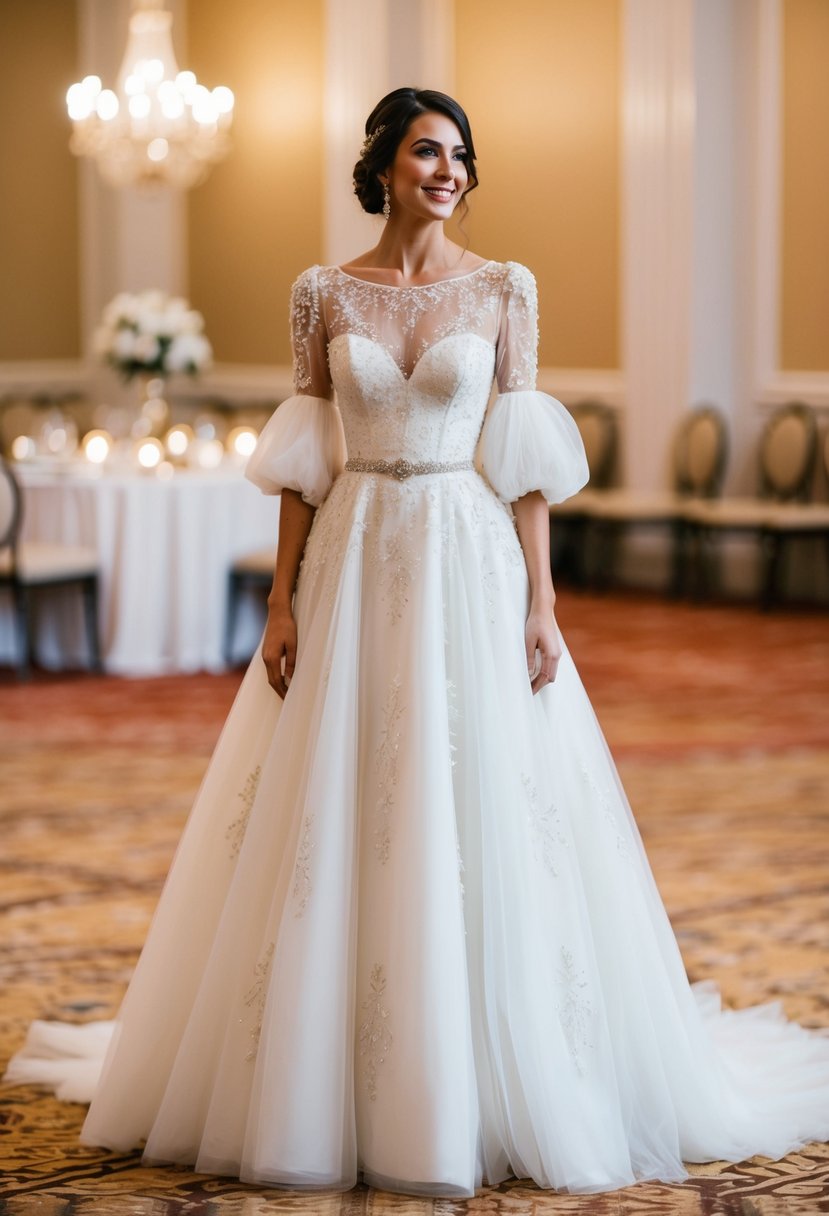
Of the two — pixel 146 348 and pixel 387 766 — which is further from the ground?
pixel 146 348

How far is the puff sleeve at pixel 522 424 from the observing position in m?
2.74

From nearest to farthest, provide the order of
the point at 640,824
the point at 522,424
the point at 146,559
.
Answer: the point at 522,424 → the point at 640,824 → the point at 146,559

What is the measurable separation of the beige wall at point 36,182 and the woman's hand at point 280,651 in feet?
31.0

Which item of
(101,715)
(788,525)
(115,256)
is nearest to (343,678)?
(101,715)

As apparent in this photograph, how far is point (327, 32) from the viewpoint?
10891 millimetres

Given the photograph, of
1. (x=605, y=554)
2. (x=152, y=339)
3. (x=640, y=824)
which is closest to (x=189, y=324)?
(x=152, y=339)

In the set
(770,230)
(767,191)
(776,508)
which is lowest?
(776,508)

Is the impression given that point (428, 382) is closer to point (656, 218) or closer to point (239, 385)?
point (656, 218)

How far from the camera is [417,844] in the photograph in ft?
8.50

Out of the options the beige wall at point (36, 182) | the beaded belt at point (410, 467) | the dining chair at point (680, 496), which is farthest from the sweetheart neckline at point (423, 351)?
the beige wall at point (36, 182)

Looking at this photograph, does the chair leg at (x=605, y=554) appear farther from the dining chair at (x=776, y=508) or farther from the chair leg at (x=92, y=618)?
the chair leg at (x=92, y=618)

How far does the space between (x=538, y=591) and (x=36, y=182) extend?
9.75 meters

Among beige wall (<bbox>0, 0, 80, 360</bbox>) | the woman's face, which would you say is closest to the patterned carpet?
the woman's face

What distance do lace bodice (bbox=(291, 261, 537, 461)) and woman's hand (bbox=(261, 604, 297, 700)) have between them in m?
0.30
